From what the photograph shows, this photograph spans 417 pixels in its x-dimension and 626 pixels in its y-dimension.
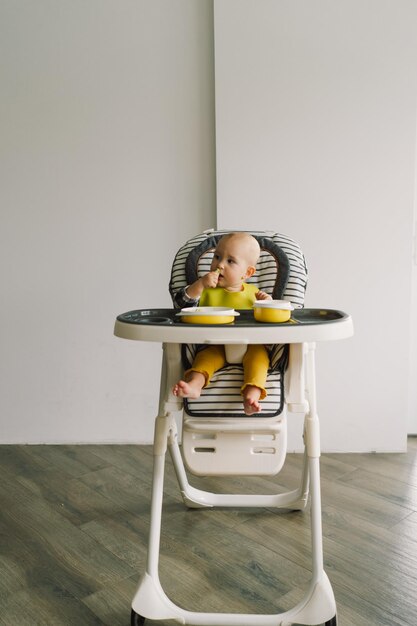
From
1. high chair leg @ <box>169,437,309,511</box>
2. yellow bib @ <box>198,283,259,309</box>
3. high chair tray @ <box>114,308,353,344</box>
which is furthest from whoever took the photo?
high chair leg @ <box>169,437,309,511</box>

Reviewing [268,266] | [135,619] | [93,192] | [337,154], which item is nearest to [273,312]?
[268,266]

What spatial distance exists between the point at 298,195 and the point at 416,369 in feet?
3.18

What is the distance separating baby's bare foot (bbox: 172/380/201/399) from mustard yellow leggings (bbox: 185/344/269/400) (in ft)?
0.19

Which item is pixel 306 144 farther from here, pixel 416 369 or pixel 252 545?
pixel 252 545

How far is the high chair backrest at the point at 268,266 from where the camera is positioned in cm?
142

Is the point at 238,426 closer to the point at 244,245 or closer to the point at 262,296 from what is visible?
the point at 262,296

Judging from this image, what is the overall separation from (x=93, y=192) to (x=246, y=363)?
1289 mm

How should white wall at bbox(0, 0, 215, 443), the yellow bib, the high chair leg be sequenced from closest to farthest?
the yellow bib → the high chair leg → white wall at bbox(0, 0, 215, 443)

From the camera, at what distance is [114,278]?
2217mm

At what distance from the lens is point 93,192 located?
2.18m

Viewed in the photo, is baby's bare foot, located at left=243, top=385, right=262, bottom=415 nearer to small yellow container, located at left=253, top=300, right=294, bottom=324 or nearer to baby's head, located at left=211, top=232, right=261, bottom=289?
small yellow container, located at left=253, top=300, right=294, bottom=324

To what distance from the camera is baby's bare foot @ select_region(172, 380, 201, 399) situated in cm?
113

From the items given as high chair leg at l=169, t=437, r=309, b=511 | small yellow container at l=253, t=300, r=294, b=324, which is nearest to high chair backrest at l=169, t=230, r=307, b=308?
small yellow container at l=253, t=300, r=294, b=324

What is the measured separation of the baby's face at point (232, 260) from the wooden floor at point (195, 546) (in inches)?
31.6
